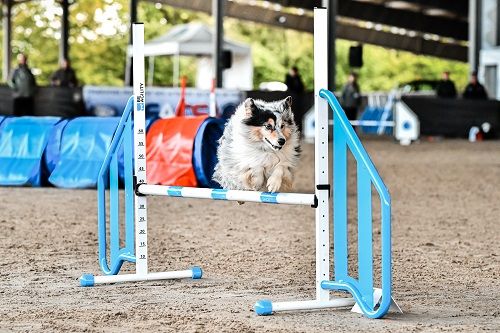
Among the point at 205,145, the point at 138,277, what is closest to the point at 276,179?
the point at 138,277

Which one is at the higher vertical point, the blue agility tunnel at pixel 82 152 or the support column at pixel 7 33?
the support column at pixel 7 33

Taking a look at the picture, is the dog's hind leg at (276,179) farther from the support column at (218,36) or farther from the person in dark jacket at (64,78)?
the support column at (218,36)

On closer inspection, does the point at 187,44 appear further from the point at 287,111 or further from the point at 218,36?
the point at 287,111

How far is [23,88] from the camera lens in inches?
1094

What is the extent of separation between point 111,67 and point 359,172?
4962 cm

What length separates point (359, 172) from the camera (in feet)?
19.9

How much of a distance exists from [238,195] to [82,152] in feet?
28.6

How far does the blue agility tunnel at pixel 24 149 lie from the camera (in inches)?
598

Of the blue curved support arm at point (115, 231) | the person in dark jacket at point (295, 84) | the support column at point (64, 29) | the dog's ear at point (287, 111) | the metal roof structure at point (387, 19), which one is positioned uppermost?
the metal roof structure at point (387, 19)

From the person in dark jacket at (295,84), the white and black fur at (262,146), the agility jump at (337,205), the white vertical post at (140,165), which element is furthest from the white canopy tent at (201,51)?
the agility jump at (337,205)

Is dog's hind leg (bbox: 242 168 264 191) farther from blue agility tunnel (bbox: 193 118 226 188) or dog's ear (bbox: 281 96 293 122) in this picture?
blue agility tunnel (bbox: 193 118 226 188)

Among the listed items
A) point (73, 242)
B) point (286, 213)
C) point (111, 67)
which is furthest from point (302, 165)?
point (111, 67)

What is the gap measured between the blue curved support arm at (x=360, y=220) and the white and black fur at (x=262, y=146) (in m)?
0.27

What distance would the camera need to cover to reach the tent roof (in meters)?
33.5
